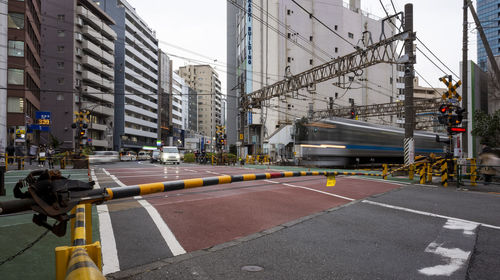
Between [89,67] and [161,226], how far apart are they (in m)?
60.3

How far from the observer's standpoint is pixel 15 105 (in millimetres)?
35656

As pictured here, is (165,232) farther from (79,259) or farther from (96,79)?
(96,79)

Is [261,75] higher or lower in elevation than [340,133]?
higher

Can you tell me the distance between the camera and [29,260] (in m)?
3.69

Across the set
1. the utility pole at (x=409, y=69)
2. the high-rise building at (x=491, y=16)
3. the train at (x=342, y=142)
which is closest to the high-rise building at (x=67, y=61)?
the train at (x=342, y=142)

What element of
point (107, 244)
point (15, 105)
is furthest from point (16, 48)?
point (107, 244)

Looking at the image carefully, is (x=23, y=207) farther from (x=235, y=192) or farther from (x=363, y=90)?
(x=363, y=90)

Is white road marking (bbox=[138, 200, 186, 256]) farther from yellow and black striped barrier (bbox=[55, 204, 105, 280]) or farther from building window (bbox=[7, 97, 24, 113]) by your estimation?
building window (bbox=[7, 97, 24, 113])

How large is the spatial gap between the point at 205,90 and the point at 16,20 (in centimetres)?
10287

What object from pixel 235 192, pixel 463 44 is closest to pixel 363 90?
pixel 463 44

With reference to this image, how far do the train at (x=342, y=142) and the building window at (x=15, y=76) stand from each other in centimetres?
2833

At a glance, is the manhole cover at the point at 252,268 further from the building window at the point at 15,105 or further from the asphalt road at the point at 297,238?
the building window at the point at 15,105

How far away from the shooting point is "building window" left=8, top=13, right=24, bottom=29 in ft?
113

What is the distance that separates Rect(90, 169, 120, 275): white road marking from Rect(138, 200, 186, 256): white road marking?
67cm
